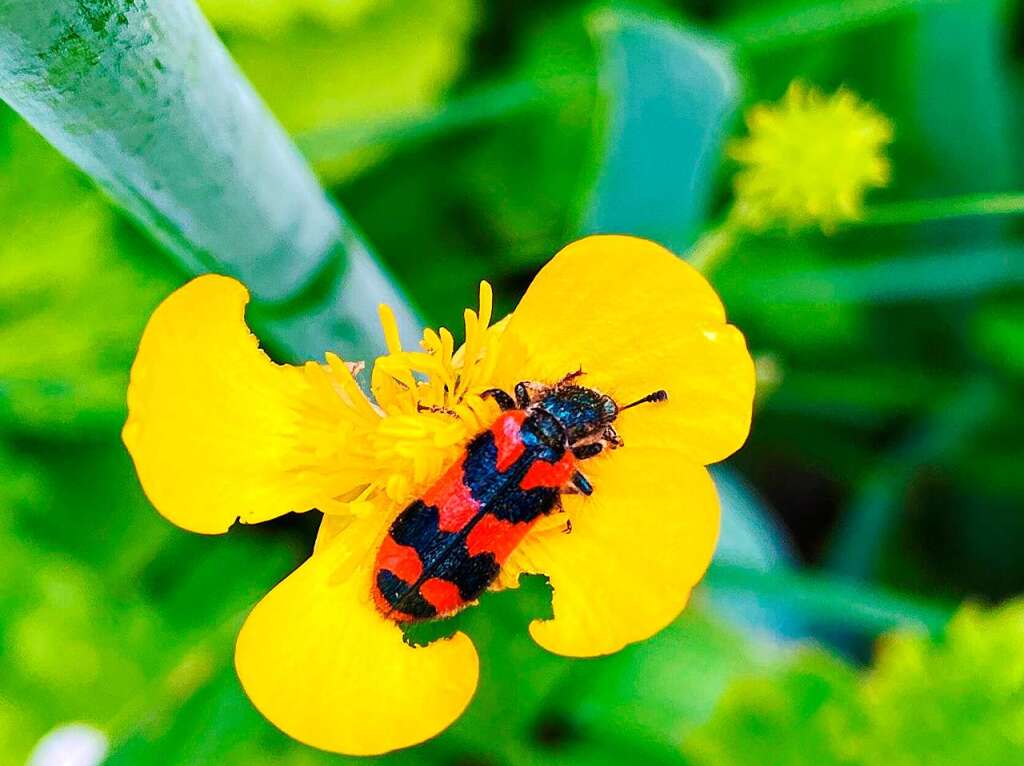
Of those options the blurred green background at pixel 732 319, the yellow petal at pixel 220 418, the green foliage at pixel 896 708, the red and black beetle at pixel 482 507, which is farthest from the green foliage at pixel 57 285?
the green foliage at pixel 896 708

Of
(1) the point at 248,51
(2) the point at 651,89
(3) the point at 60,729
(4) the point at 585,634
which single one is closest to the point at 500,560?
(4) the point at 585,634

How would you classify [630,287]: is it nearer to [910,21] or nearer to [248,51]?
[248,51]

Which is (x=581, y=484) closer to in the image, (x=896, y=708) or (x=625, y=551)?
(x=625, y=551)

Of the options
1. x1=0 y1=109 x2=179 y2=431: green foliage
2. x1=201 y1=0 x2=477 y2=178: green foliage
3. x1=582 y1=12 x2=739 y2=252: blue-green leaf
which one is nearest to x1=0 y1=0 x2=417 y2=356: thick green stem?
x1=582 y1=12 x2=739 y2=252: blue-green leaf

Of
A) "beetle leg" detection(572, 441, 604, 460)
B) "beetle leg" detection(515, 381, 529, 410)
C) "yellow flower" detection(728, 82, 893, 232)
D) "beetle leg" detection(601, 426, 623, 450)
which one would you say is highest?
"beetle leg" detection(515, 381, 529, 410)

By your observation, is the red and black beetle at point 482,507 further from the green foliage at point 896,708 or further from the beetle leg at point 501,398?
the green foliage at point 896,708

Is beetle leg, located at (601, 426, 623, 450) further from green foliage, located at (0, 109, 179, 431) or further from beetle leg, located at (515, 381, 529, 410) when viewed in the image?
green foliage, located at (0, 109, 179, 431)
